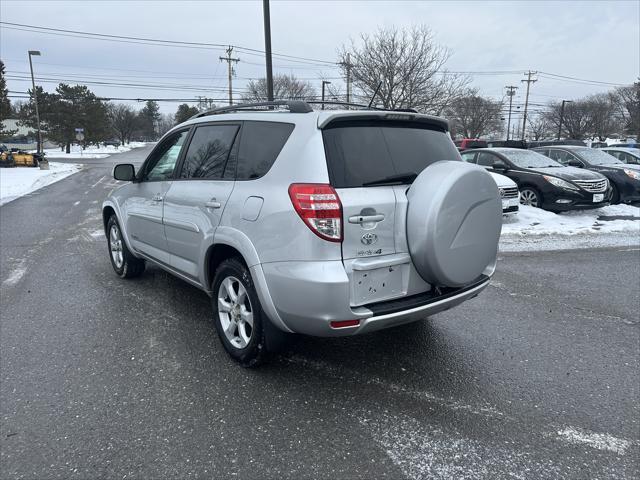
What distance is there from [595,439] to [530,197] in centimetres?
901

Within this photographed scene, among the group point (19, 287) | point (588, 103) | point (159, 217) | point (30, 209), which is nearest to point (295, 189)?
point (159, 217)

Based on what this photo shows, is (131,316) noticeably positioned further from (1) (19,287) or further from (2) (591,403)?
(2) (591,403)

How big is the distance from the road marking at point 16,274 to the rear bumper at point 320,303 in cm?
422

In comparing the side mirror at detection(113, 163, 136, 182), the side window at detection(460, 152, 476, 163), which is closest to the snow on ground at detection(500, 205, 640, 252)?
the side window at detection(460, 152, 476, 163)

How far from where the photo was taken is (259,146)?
10.4ft

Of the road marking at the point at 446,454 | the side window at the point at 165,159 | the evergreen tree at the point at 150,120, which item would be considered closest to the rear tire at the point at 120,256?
the side window at the point at 165,159

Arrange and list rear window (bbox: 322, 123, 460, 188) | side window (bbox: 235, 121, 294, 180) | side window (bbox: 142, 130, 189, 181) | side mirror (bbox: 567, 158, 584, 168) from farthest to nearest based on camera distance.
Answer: side mirror (bbox: 567, 158, 584, 168) → side window (bbox: 142, 130, 189, 181) → side window (bbox: 235, 121, 294, 180) → rear window (bbox: 322, 123, 460, 188)

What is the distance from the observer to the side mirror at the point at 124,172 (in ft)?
15.4

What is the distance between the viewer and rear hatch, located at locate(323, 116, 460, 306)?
268 cm

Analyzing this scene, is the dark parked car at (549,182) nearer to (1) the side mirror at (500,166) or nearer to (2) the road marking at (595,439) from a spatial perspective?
(1) the side mirror at (500,166)

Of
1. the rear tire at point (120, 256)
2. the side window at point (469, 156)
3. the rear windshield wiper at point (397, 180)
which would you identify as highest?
the rear windshield wiper at point (397, 180)

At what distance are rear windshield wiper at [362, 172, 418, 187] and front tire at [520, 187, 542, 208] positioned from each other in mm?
8637

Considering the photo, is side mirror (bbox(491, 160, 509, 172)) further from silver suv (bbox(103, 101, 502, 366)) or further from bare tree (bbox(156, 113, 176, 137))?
bare tree (bbox(156, 113, 176, 137))

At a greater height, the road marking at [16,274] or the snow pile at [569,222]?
the road marking at [16,274]
